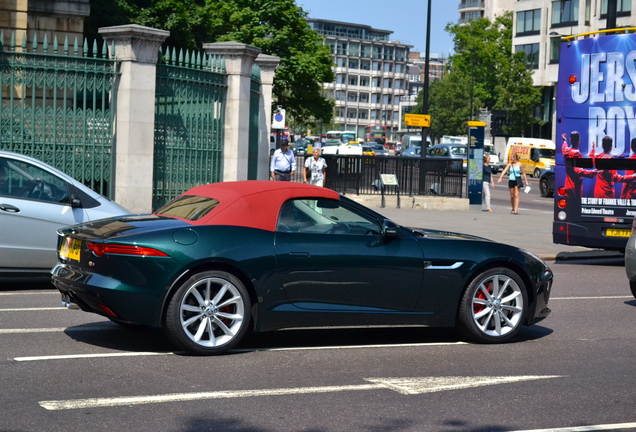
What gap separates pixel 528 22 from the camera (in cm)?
8381

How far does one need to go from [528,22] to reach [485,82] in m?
10.3

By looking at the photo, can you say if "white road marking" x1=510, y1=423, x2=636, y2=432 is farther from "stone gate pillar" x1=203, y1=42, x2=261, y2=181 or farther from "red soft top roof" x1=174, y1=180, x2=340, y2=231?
"stone gate pillar" x1=203, y1=42, x2=261, y2=181

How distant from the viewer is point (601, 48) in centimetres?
1502

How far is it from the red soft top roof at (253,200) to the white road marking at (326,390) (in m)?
1.63

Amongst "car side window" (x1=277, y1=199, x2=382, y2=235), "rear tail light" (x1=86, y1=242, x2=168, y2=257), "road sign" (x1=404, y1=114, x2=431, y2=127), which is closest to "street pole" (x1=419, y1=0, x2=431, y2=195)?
"road sign" (x1=404, y1=114, x2=431, y2=127)

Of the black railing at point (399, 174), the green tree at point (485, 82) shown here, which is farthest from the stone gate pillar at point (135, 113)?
the green tree at point (485, 82)

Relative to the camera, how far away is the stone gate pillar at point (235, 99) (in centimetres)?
1800

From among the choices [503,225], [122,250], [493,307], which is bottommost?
[503,225]

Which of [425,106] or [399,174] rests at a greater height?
[425,106]

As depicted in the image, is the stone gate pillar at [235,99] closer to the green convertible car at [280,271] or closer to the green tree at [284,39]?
the green convertible car at [280,271]

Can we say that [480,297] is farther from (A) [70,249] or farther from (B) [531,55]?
(B) [531,55]

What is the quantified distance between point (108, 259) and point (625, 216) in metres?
10.4

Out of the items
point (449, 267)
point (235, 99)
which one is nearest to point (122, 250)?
point (449, 267)

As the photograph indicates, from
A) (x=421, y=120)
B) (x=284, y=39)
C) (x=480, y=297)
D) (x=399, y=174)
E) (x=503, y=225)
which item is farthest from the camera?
(x=284, y=39)
